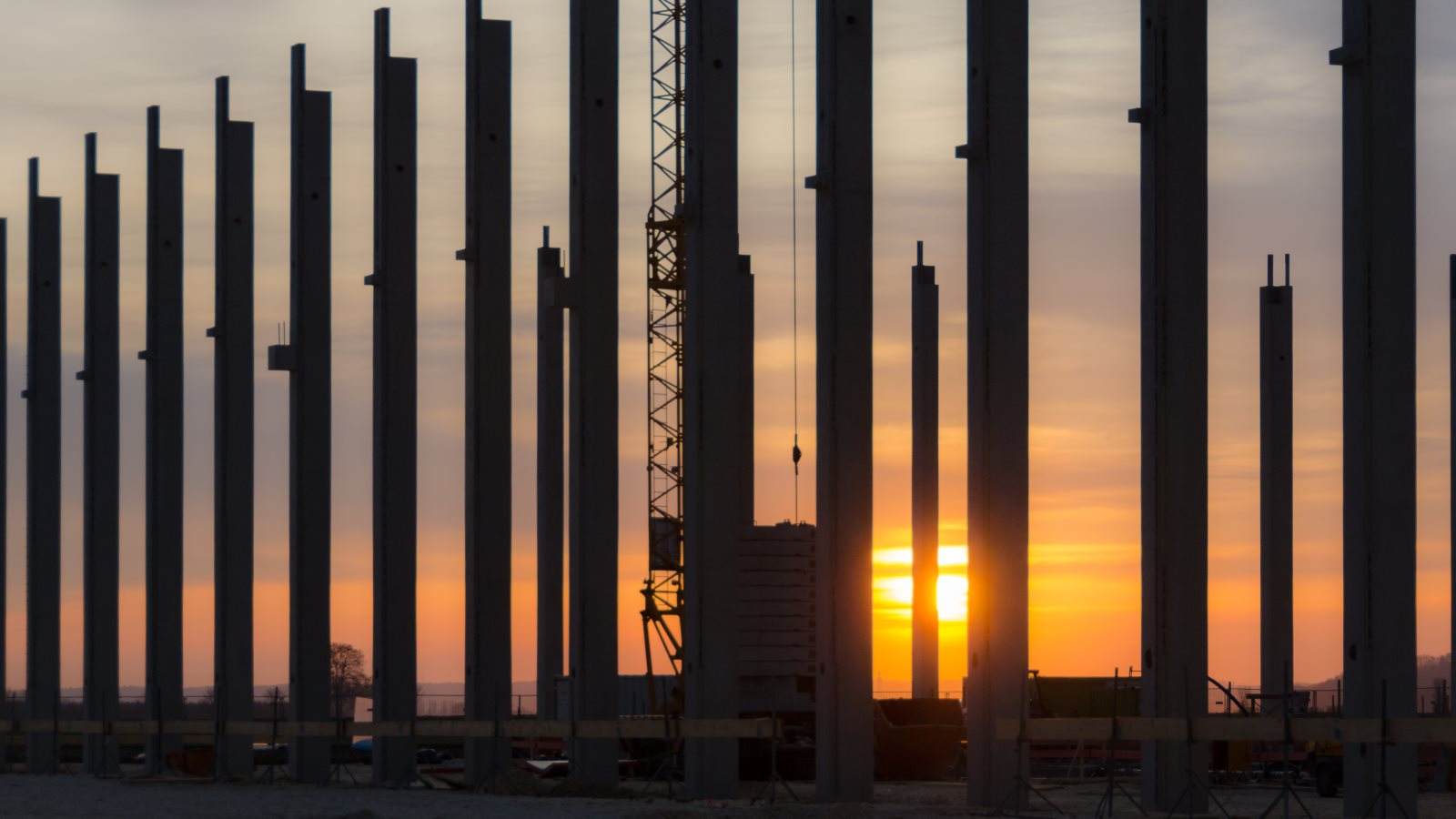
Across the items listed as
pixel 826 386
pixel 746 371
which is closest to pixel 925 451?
pixel 746 371

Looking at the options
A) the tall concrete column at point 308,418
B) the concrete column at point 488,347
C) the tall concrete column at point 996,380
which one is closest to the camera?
the tall concrete column at point 996,380

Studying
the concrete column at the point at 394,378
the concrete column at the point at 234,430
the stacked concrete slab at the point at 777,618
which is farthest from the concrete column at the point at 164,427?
the stacked concrete slab at the point at 777,618

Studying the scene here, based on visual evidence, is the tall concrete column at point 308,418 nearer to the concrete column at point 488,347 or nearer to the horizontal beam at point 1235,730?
the concrete column at point 488,347

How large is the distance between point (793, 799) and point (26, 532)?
2944 centimetres

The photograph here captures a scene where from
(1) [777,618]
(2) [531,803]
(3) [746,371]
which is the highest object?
(3) [746,371]

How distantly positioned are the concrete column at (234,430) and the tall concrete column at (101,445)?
25.6ft

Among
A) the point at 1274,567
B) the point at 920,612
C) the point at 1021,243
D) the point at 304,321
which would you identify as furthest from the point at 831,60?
the point at 1274,567

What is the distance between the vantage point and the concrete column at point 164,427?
47.1 metres

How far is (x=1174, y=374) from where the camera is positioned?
2705 centimetres

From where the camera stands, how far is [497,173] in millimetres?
37375

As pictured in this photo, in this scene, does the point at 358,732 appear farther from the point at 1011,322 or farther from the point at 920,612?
the point at 1011,322

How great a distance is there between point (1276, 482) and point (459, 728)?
18.2 meters

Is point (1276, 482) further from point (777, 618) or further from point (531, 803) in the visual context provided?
point (531, 803)

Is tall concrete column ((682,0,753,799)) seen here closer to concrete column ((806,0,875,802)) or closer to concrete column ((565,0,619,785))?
concrete column ((806,0,875,802))
